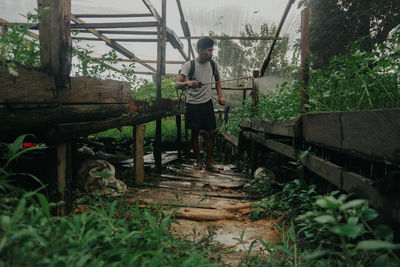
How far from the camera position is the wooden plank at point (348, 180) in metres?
1.42

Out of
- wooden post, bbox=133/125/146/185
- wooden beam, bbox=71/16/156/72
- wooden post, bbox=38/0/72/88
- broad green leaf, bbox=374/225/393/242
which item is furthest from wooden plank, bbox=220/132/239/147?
broad green leaf, bbox=374/225/393/242

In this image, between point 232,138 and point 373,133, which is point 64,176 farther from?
point 232,138

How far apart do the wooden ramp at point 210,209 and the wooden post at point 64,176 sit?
60 centimetres

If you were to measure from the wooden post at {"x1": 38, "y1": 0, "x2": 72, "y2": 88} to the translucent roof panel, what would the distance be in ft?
11.8

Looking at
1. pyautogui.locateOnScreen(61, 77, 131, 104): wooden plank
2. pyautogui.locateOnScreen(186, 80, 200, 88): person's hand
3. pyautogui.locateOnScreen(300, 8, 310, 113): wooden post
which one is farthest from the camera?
pyautogui.locateOnScreen(186, 80, 200, 88): person's hand

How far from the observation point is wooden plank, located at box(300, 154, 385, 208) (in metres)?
1.42

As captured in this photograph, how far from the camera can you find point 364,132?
1.56m

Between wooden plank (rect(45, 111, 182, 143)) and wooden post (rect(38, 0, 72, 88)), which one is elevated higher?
wooden post (rect(38, 0, 72, 88))

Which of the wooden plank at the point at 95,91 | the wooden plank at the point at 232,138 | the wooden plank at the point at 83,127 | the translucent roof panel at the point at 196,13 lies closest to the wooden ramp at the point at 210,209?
the wooden plank at the point at 83,127

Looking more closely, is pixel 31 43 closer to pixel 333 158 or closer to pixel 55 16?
pixel 55 16

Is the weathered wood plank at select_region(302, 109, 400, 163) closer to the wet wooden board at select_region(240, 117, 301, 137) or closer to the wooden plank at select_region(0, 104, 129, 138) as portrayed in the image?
the wet wooden board at select_region(240, 117, 301, 137)

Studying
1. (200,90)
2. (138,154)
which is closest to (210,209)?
(138,154)

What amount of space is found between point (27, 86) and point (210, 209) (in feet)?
6.88

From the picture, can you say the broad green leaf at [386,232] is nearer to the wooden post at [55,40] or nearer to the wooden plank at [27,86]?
the wooden plank at [27,86]
